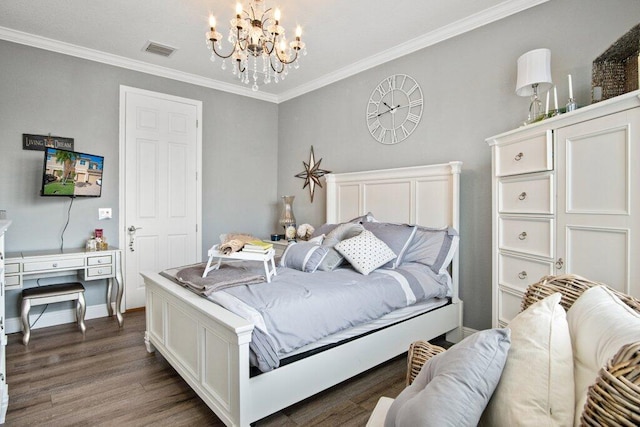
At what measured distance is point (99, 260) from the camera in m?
3.22

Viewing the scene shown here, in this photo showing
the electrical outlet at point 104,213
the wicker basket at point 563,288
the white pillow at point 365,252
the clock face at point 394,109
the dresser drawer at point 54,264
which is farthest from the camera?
the electrical outlet at point 104,213

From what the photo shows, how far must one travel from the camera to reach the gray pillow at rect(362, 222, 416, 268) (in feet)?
9.28

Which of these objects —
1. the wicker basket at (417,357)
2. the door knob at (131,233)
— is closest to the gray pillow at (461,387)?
the wicker basket at (417,357)

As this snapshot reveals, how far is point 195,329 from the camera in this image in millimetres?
2033

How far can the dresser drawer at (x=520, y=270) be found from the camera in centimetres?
188

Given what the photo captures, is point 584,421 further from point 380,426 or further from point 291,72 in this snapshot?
point 291,72

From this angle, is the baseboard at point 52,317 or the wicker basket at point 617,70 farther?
the baseboard at point 52,317

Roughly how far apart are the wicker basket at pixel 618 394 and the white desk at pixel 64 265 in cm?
364

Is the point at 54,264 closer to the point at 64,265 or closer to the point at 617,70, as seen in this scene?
the point at 64,265

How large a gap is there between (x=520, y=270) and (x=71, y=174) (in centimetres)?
386

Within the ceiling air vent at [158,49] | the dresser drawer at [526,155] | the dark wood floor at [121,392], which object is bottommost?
the dark wood floor at [121,392]

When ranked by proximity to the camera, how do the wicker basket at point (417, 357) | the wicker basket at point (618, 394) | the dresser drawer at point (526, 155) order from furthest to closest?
1. the dresser drawer at point (526, 155)
2. the wicker basket at point (417, 357)
3. the wicker basket at point (618, 394)

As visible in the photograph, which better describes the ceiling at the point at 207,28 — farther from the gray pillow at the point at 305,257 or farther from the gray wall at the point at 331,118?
the gray pillow at the point at 305,257

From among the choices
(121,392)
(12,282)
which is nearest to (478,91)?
(121,392)
